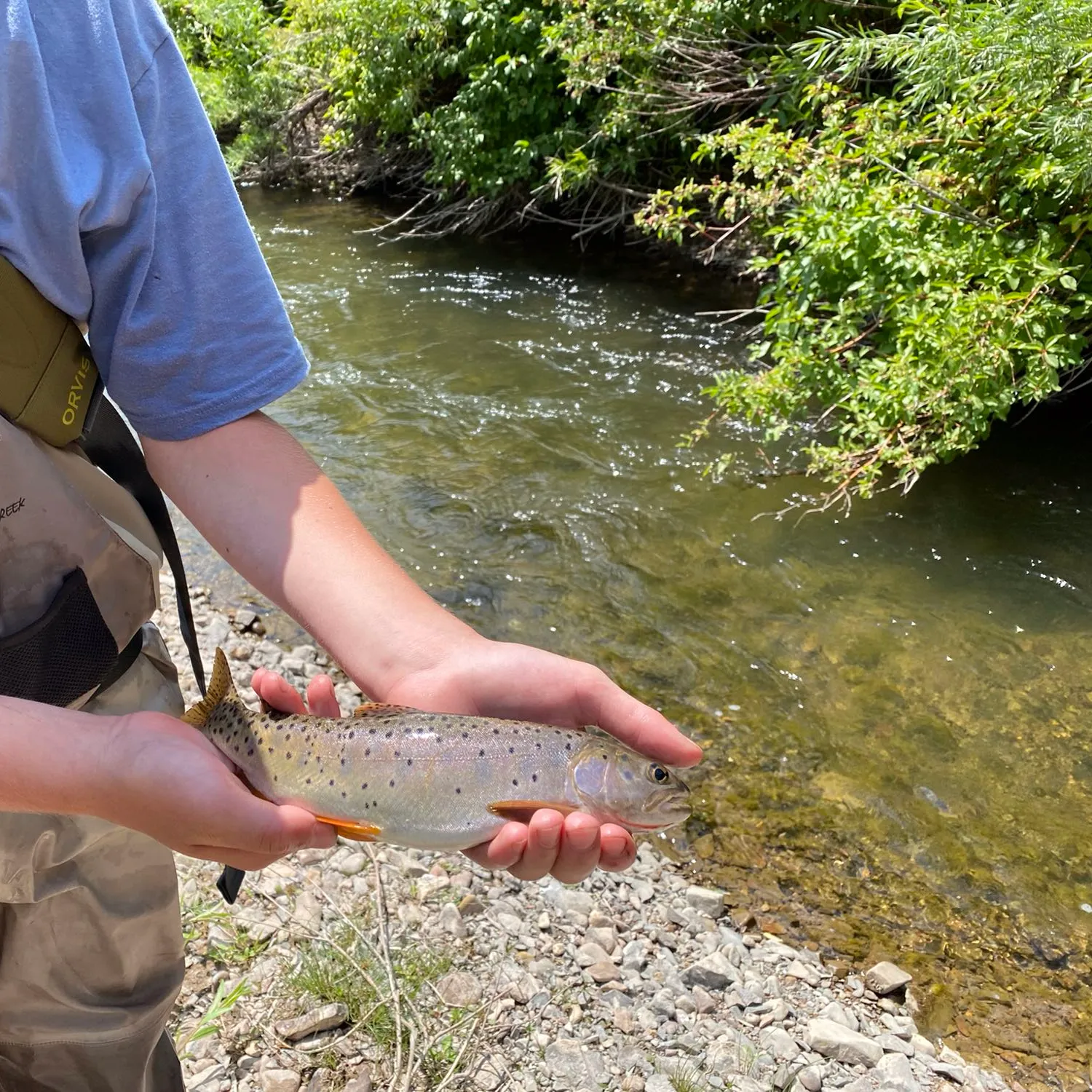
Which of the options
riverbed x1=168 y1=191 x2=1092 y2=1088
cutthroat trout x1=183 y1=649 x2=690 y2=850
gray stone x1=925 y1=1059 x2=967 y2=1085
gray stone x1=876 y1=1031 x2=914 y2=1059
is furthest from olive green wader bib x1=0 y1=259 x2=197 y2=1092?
riverbed x1=168 y1=191 x2=1092 y2=1088

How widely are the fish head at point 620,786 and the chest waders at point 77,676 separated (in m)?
0.78

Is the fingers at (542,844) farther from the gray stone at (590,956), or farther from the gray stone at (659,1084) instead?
the gray stone at (590,956)

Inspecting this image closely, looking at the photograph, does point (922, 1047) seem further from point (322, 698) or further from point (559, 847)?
point (322, 698)

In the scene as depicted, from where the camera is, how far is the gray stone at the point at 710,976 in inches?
138

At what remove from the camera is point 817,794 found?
180 inches

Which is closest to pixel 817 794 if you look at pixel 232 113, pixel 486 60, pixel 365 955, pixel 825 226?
pixel 365 955

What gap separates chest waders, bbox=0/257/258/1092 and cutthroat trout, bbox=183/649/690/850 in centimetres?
26

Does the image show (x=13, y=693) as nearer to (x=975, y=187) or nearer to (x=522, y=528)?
(x=522, y=528)

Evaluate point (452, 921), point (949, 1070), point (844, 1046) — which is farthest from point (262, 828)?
point (949, 1070)

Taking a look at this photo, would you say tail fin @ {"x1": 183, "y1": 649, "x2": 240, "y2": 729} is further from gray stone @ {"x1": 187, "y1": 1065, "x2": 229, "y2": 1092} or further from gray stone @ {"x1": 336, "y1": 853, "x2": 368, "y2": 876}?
gray stone @ {"x1": 336, "y1": 853, "x2": 368, "y2": 876}

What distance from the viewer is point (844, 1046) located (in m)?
3.29

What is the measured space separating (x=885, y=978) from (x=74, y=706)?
3.22 meters

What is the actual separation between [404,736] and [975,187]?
5.89 m

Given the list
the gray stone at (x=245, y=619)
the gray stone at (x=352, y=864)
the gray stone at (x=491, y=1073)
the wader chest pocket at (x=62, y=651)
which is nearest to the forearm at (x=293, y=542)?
the wader chest pocket at (x=62, y=651)
